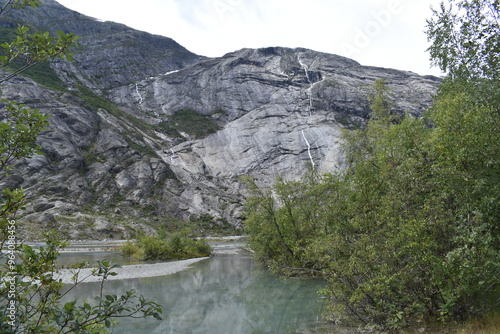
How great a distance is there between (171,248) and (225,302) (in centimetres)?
2729

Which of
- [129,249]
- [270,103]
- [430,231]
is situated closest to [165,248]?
[129,249]

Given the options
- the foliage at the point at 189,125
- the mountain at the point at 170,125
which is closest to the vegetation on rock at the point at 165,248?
the mountain at the point at 170,125

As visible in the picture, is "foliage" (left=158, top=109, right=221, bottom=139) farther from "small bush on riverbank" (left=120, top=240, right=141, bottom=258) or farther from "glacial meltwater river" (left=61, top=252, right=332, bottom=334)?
"glacial meltwater river" (left=61, top=252, right=332, bottom=334)

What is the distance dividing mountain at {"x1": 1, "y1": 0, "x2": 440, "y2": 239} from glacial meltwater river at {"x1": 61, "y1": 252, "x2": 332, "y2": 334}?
42492 mm

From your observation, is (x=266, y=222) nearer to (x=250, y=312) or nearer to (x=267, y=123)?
(x=250, y=312)

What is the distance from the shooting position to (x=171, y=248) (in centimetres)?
4581

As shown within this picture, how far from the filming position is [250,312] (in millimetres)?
18266

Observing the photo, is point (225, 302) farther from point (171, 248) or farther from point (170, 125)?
point (170, 125)

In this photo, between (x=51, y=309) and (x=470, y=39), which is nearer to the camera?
(x=51, y=309)

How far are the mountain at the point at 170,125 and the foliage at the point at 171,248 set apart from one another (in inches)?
1017

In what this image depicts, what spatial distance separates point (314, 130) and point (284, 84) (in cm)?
3417

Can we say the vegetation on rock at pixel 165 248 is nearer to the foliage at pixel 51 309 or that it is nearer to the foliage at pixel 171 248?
the foliage at pixel 171 248

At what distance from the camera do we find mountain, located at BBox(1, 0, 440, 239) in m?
84.8

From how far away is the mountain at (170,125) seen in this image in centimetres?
8481
